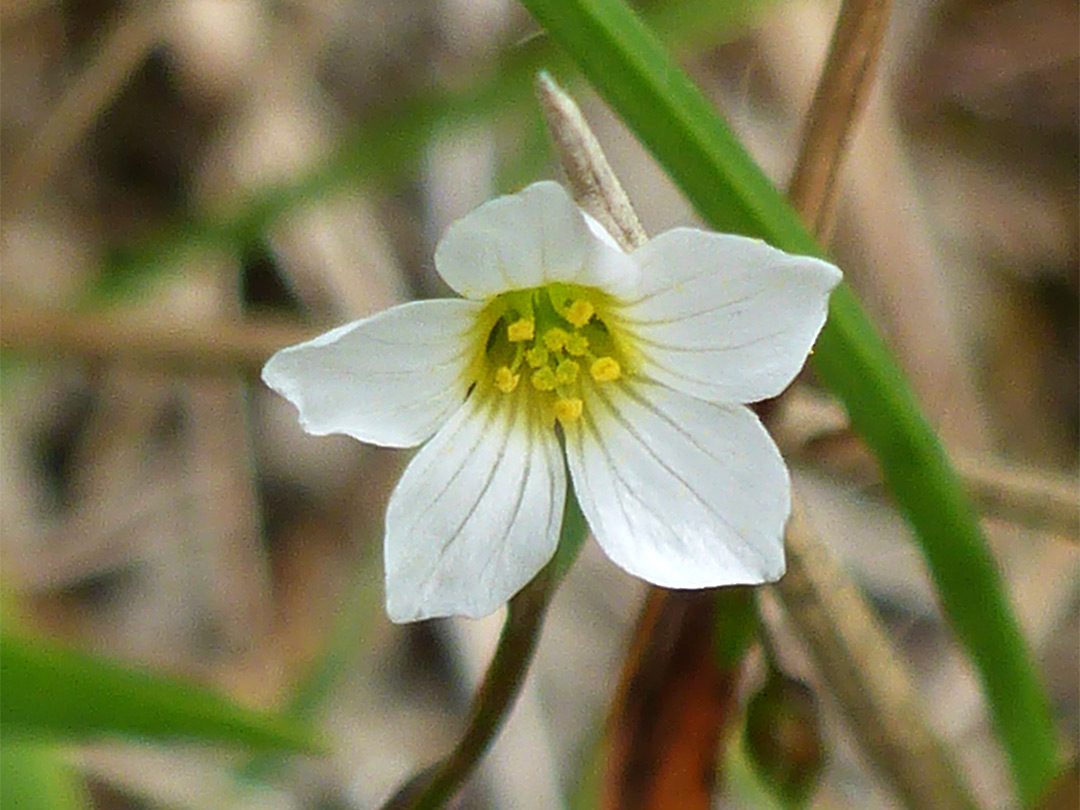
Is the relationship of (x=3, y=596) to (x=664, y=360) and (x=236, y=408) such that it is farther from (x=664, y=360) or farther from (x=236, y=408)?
(x=664, y=360)

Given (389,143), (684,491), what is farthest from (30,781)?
(389,143)

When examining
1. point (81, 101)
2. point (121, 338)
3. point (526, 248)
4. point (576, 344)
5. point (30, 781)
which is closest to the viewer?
point (526, 248)

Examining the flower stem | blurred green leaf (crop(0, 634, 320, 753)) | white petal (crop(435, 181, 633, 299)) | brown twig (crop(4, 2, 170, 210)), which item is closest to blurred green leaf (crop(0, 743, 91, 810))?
blurred green leaf (crop(0, 634, 320, 753))

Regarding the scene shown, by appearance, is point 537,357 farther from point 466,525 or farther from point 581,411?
point 466,525

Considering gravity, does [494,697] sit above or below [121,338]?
above

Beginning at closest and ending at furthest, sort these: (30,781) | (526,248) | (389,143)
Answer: (526,248), (30,781), (389,143)

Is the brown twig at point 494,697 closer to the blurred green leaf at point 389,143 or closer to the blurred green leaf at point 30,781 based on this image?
the blurred green leaf at point 30,781
